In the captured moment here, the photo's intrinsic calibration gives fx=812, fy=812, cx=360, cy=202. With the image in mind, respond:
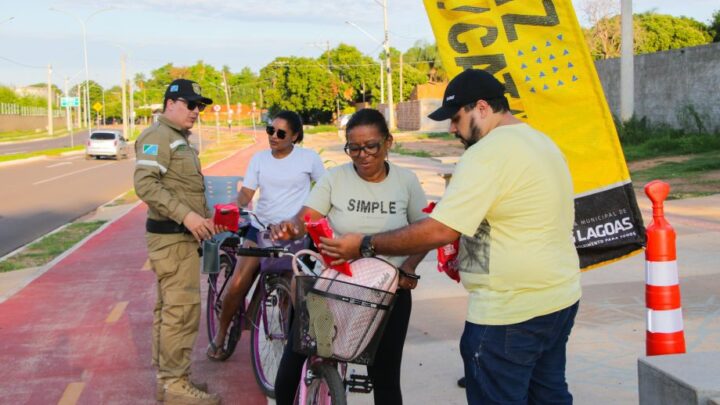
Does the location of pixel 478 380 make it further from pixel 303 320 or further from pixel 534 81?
pixel 534 81

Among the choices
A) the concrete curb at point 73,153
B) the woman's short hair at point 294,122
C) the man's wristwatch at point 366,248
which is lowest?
the concrete curb at point 73,153

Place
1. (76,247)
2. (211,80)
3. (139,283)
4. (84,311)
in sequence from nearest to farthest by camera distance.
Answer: (84,311) → (139,283) → (76,247) → (211,80)

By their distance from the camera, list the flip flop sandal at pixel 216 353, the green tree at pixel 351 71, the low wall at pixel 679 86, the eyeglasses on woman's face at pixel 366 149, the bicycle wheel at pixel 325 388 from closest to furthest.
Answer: the bicycle wheel at pixel 325 388 → the eyeglasses on woman's face at pixel 366 149 → the flip flop sandal at pixel 216 353 → the low wall at pixel 679 86 → the green tree at pixel 351 71

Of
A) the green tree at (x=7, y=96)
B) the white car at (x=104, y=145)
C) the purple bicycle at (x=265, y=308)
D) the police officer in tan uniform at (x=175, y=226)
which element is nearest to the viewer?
the police officer in tan uniform at (x=175, y=226)

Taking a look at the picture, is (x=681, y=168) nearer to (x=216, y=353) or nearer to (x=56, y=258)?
(x=56, y=258)

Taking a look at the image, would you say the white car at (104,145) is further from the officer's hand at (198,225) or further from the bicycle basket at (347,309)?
the bicycle basket at (347,309)

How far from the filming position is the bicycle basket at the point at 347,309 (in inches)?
131

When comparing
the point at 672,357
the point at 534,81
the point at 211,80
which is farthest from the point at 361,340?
the point at 211,80

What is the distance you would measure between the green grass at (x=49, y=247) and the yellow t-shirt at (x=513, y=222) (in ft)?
28.5

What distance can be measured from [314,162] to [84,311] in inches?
135

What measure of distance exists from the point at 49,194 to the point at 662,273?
Result: 1948 cm

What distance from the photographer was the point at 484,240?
3041 mm

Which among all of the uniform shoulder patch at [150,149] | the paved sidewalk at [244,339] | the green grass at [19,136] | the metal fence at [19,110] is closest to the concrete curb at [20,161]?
the paved sidewalk at [244,339]

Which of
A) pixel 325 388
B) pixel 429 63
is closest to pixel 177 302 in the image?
pixel 325 388
